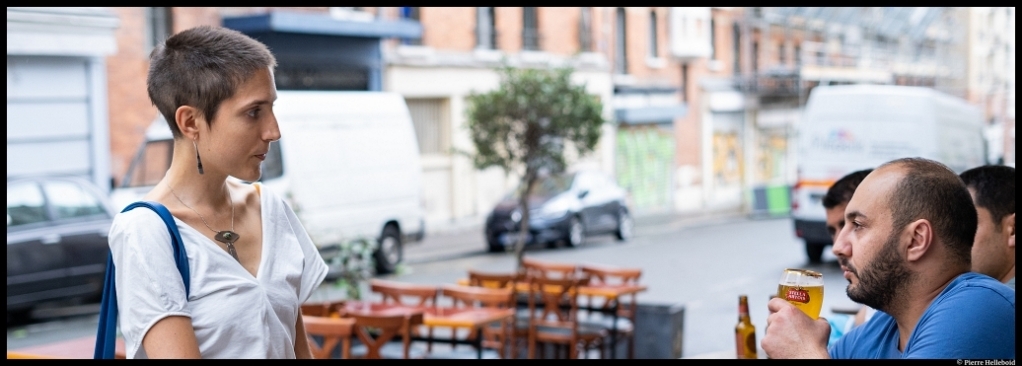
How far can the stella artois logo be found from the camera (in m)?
2.39

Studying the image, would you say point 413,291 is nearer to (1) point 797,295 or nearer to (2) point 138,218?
(1) point 797,295

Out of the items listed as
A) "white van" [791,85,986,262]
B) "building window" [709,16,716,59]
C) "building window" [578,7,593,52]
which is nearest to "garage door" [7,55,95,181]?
"white van" [791,85,986,262]

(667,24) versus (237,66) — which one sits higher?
(667,24)

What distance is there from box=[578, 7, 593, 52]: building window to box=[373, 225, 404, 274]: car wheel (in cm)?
1360

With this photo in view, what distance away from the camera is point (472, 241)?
2117cm

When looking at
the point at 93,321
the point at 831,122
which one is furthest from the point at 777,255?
the point at 93,321

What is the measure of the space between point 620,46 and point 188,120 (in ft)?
96.5

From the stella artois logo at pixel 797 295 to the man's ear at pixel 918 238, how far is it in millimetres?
265

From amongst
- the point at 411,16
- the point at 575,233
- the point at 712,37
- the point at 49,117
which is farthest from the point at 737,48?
the point at 49,117

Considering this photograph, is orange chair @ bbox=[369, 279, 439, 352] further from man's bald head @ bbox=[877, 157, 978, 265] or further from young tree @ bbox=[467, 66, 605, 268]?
young tree @ bbox=[467, 66, 605, 268]

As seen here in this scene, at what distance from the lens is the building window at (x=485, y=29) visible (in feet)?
83.5
